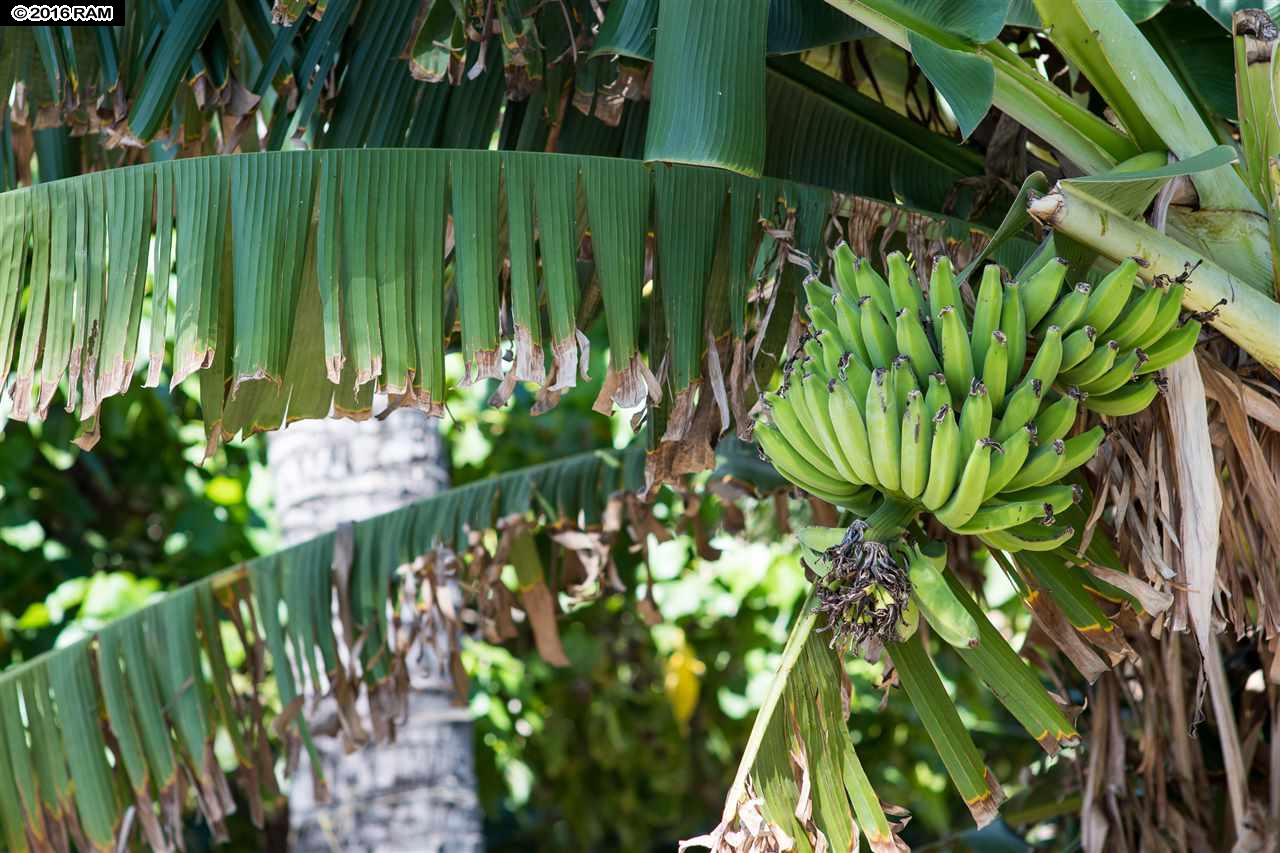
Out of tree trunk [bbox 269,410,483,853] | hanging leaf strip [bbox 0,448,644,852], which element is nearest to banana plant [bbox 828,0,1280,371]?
hanging leaf strip [bbox 0,448,644,852]

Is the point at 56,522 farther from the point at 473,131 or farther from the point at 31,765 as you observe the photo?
the point at 473,131

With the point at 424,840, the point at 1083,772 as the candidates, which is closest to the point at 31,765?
the point at 424,840

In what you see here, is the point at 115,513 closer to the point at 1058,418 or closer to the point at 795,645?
the point at 795,645

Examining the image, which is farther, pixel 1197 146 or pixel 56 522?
pixel 56 522

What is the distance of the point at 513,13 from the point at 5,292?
825 mm

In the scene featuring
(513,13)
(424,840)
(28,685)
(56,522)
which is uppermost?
(513,13)

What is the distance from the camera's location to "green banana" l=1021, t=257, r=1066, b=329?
4.49ft

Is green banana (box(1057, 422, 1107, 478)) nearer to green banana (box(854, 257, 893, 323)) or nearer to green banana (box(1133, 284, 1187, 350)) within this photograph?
green banana (box(1133, 284, 1187, 350))

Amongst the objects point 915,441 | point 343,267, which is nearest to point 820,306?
point 915,441

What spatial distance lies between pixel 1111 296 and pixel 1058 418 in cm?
16

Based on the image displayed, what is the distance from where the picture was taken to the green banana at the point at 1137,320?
141cm

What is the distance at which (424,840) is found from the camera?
2707mm

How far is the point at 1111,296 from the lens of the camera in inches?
54.7

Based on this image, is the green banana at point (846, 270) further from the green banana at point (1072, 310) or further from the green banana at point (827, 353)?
the green banana at point (1072, 310)
